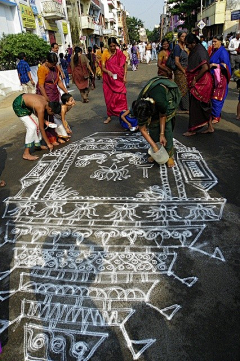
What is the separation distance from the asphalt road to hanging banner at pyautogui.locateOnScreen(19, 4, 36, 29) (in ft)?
44.7

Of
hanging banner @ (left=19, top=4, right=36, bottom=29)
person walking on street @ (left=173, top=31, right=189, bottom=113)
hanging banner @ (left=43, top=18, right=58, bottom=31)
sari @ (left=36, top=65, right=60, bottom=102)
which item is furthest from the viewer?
hanging banner @ (left=43, top=18, right=58, bottom=31)

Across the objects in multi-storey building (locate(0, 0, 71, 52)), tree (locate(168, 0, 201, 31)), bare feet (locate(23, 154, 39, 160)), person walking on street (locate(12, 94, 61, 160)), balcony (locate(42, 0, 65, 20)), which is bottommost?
bare feet (locate(23, 154, 39, 160))

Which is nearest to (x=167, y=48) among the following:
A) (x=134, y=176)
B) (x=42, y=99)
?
(x=42, y=99)

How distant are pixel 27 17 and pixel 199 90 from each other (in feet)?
47.0

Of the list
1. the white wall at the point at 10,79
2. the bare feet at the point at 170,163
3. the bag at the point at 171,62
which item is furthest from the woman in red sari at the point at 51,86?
the white wall at the point at 10,79

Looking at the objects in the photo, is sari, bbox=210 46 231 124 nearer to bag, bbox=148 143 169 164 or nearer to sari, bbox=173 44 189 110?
sari, bbox=173 44 189 110

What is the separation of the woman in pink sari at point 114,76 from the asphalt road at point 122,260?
202cm

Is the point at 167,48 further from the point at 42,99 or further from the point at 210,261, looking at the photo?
the point at 210,261

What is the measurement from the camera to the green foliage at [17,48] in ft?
37.5

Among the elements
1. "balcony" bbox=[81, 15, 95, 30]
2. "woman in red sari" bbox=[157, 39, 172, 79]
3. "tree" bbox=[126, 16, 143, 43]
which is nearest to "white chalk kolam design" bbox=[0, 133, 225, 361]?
"woman in red sari" bbox=[157, 39, 172, 79]

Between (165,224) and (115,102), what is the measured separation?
3.77 metres

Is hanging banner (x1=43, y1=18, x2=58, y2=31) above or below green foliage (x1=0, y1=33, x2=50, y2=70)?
above

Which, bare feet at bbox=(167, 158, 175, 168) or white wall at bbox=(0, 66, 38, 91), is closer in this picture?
bare feet at bbox=(167, 158, 175, 168)

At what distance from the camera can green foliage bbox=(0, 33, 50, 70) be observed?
450 inches
